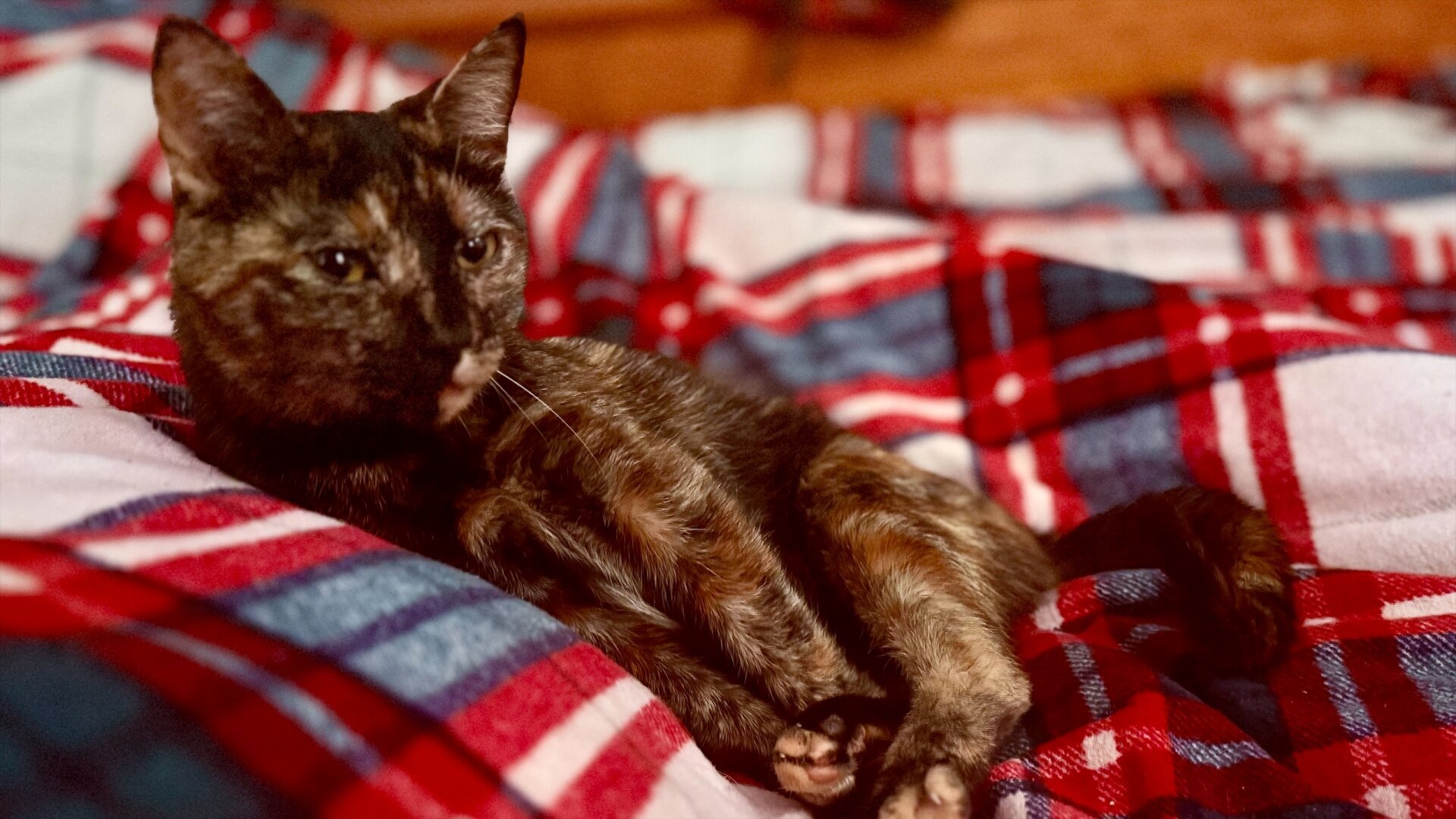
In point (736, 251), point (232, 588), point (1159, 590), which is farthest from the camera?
point (736, 251)

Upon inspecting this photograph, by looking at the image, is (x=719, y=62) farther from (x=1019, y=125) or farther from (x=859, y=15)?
(x=1019, y=125)

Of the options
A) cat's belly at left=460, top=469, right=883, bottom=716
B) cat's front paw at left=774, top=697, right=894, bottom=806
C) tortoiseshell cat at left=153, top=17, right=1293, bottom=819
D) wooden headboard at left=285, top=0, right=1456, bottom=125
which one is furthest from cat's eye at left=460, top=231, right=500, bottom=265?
wooden headboard at left=285, top=0, right=1456, bottom=125

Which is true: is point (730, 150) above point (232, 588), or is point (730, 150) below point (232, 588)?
above

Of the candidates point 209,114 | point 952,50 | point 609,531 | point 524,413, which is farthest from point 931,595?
point 952,50

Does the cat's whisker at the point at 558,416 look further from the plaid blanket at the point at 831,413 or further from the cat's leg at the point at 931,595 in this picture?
the cat's leg at the point at 931,595

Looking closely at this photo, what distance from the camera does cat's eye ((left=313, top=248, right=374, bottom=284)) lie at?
77 centimetres

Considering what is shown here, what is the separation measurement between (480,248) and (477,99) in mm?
161

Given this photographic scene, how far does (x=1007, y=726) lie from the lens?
2.94 ft

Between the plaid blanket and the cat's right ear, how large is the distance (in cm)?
26

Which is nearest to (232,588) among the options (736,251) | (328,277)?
(328,277)

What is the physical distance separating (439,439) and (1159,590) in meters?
0.77

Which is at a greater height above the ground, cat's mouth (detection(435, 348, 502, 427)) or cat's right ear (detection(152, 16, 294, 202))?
cat's right ear (detection(152, 16, 294, 202))

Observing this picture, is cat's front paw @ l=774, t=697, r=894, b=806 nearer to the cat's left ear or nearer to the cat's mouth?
the cat's mouth

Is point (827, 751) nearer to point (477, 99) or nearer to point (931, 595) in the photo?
point (931, 595)
